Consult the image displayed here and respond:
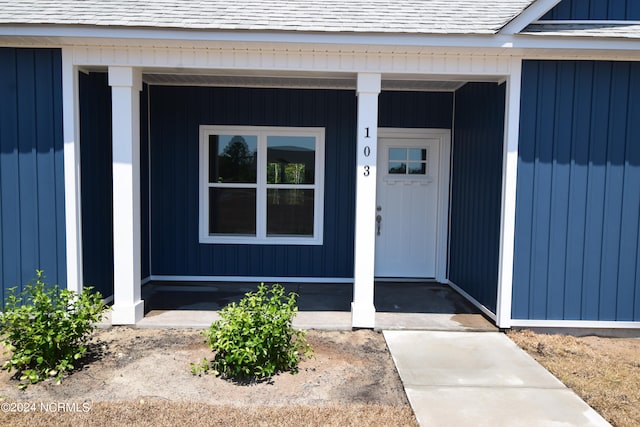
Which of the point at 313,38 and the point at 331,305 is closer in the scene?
the point at 313,38

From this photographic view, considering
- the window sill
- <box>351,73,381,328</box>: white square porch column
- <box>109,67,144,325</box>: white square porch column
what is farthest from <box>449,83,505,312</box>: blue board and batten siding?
<box>109,67,144,325</box>: white square porch column

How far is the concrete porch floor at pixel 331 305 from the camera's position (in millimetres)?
5117

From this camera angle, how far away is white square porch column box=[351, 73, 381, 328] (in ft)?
15.8

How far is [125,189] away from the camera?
4852 mm

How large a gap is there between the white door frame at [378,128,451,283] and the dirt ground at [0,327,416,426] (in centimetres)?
301

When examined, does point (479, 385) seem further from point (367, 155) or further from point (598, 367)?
point (367, 155)

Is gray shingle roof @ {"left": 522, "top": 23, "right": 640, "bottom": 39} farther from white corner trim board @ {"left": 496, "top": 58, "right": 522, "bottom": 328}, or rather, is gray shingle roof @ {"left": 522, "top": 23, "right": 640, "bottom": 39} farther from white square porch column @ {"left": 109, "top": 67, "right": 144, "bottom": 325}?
white square porch column @ {"left": 109, "top": 67, "right": 144, "bottom": 325}

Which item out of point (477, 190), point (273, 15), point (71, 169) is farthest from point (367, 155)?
point (71, 169)

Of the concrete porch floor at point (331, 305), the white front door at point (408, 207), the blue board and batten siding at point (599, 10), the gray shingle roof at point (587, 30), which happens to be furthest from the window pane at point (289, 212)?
the blue board and batten siding at point (599, 10)

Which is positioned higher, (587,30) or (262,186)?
(587,30)

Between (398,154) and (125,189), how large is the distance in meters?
4.04

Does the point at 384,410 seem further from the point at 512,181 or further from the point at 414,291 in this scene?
the point at 414,291

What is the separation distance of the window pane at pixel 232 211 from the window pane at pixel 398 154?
2.18 m

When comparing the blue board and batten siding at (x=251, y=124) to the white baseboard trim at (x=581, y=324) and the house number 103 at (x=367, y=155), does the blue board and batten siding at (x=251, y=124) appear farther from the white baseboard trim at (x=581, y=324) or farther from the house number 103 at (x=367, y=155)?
the white baseboard trim at (x=581, y=324)
